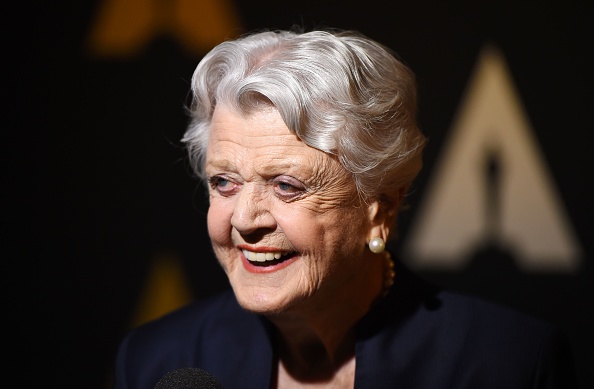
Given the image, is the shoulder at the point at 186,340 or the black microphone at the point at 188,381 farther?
the shoulder at the point at 186,340

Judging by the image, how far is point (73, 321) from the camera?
240 cm

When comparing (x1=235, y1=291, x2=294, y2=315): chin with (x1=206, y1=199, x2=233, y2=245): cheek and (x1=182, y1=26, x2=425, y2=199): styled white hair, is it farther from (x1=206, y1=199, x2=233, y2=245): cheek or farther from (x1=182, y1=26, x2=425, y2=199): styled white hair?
(x1=182, y1=26, x2=425, y2=199): styled white hair

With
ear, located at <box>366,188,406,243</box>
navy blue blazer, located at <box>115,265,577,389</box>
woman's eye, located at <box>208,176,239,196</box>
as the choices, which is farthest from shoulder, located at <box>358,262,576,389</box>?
woman's eye, located at <box>208,176,239,196</box>

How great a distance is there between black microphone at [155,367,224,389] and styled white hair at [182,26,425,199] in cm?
43

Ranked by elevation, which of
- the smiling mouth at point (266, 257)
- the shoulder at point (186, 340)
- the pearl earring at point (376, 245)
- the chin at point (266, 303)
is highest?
the smiling mouth at point (266, 257)

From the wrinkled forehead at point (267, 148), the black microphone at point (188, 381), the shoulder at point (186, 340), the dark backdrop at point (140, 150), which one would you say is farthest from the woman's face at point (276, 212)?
the dark backdrop at point (140, 150)

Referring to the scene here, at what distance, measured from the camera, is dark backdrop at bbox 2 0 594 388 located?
2295 mm

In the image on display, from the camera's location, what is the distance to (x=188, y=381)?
1.42m

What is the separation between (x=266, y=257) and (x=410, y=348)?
1.23ft

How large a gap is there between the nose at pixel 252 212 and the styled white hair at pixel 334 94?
0.13m

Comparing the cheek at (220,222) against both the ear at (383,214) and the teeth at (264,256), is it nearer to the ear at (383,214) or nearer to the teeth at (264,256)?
the teeth at (264,256)

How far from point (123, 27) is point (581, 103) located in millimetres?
1258

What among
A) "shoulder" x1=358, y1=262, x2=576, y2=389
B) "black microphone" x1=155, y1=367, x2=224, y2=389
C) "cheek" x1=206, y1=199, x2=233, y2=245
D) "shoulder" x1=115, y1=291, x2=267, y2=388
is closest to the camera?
"black microphone" x1=155, y1=367, x2=224, y2=389

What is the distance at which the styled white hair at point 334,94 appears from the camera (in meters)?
1.46
